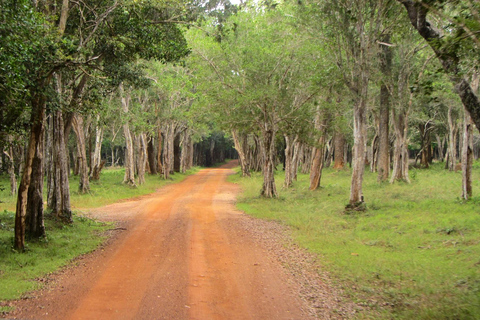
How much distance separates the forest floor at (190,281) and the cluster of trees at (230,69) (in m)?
2.46

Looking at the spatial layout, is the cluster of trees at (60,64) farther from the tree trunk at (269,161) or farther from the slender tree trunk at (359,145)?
the tree trunk at (269,161)

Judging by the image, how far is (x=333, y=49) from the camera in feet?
48.9

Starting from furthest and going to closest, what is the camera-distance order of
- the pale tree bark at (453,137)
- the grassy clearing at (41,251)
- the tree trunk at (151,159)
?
the tree trunk at (151,159), the pale tree bark at (453,137), the grassy clearing at (41,251)

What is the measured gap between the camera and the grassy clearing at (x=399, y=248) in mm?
5723

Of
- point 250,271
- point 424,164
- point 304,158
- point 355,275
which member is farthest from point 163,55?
point 424,164

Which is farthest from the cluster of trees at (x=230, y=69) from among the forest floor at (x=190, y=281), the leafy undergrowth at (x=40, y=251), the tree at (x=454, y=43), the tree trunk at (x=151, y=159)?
the tree trunk at (x=151, y=159)

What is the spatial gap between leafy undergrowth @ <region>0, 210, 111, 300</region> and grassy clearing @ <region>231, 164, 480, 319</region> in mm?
5506

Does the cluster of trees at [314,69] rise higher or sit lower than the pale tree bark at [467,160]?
higher

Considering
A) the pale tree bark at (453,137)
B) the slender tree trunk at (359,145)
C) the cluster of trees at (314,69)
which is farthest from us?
the pale tree bark at (453,137)

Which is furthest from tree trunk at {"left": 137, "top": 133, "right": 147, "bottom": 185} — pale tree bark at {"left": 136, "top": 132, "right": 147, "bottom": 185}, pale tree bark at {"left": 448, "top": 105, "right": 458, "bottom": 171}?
pale tree bark at {"left": 448, "top": 105, "right": 458, "bottom": 171}

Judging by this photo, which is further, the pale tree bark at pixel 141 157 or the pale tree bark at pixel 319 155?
the pale tree bark at pixel 141 157

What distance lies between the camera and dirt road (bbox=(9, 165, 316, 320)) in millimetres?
5395

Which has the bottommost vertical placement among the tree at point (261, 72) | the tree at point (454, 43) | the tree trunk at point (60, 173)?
the tree trunk at point (60, 173)

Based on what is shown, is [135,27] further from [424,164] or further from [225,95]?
[424,164]
